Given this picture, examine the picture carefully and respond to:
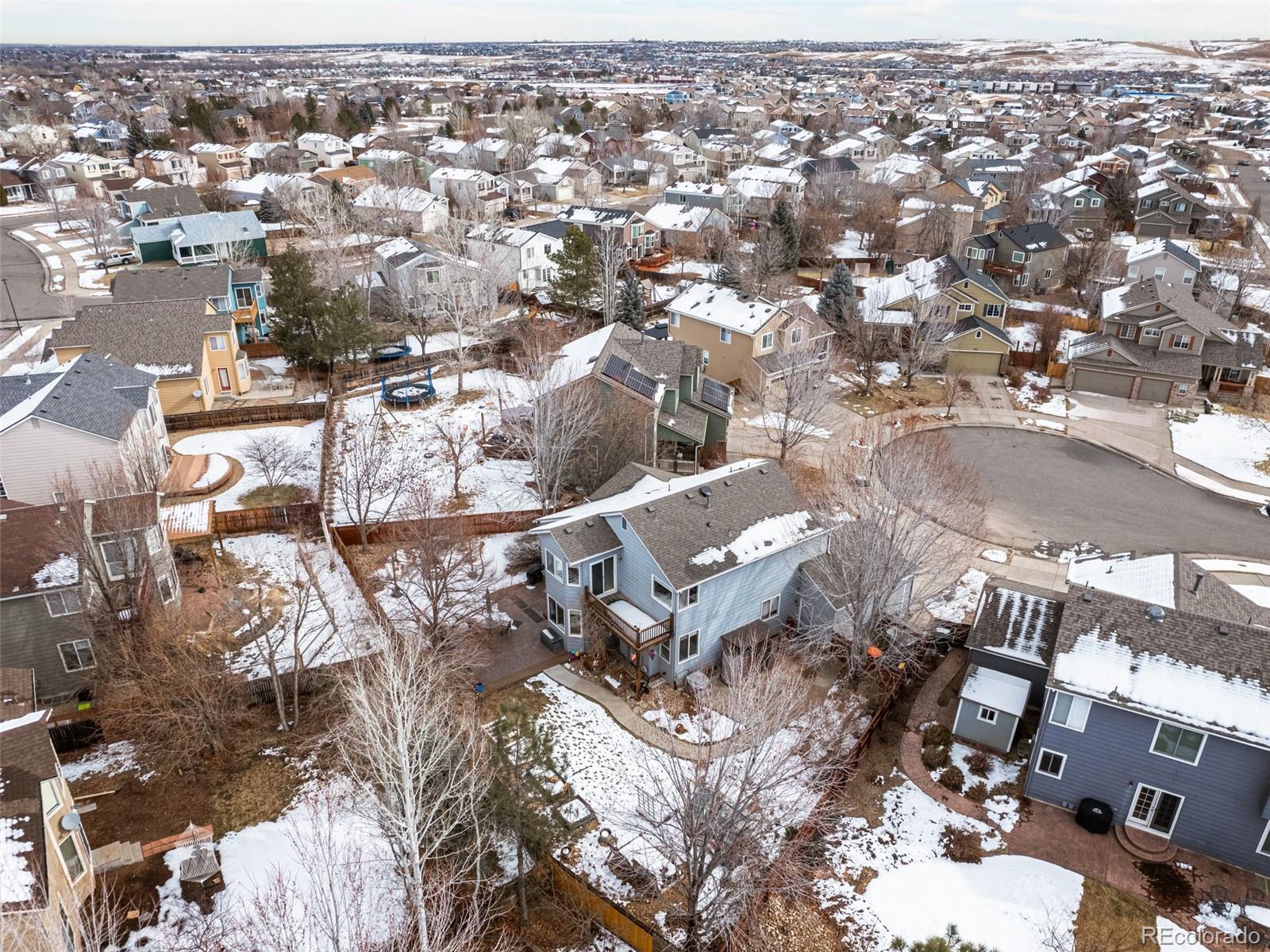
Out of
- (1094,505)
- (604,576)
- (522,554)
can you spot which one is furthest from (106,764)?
(1094,505)

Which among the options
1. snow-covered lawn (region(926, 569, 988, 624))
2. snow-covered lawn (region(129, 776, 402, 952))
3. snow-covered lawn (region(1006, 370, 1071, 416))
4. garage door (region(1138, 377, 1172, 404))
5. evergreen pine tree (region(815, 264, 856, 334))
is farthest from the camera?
evergreen pine tree (region(815, 264, 856, 334))

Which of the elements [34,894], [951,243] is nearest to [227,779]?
[34,894]

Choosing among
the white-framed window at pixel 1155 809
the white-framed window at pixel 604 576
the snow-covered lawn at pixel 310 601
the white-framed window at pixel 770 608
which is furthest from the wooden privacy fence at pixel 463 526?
the white-framed window at pixel 1155 809

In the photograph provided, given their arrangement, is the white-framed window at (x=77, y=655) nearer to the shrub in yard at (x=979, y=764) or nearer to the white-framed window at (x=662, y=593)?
the white-framed window at (x=662, y=593)

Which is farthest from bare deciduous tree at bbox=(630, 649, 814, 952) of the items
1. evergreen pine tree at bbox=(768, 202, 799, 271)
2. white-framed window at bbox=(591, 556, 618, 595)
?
evergreen pine tree at bbox=(768, 202, 799, 271)

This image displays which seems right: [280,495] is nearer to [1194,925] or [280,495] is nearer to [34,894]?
[34,894]

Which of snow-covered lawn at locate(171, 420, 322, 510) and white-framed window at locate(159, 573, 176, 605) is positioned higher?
white-framed window at locate(159, 573, 176, 605)

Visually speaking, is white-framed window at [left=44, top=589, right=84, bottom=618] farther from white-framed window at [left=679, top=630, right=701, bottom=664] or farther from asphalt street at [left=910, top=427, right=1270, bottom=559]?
asphalt street at [left=910, top=427, right=1270, bottom=559]
